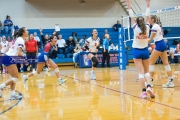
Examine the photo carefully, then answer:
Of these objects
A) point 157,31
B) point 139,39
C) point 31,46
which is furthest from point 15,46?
point 31,46

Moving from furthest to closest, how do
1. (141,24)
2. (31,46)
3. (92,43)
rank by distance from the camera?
(31,46), (92,43), (141,24)

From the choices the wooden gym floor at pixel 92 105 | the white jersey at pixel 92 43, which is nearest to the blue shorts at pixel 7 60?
the wooden gym floor at pixel 92 105

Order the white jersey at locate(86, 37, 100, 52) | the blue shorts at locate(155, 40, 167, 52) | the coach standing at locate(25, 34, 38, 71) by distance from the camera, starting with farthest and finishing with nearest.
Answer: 1. the coach standing at locate(25, 34, 38, 71)
2. the white jersey at locate(86, 37, 100, 52)
3. the blue shorts at locate(155, 40, 167, 52)

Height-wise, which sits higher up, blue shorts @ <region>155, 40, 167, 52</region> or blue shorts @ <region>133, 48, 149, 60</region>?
blue shorts @ <region>155, 40, 167, 52</region>

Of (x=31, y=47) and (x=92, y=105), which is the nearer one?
(x=92, y=105)

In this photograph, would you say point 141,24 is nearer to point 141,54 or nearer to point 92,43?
point 141,54

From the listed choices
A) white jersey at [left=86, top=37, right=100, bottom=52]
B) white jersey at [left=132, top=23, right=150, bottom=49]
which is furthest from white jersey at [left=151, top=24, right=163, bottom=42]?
white jersey at [left=86, top=37, right=100, bottom=52]

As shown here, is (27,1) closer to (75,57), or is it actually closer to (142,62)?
(75,57)

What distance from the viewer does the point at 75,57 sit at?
18.3m

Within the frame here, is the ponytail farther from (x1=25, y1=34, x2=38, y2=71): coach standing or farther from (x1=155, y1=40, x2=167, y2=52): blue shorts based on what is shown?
(x1=25, y1=34, x2=38, y2=71): coach standing

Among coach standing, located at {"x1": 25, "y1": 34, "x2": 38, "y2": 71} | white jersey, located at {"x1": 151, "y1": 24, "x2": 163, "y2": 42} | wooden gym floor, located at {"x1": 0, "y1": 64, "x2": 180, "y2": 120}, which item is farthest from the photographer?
coach standing, located at {"x1": 25, "y1": 34, "x2": 38, "y2": 71}

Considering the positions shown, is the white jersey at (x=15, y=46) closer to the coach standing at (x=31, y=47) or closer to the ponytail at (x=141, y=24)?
the ponytail at (x=141, y=24)

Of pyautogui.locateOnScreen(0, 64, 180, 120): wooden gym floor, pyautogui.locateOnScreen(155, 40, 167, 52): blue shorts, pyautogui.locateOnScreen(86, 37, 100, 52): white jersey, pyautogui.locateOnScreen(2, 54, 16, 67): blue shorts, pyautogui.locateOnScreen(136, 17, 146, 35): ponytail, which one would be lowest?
pyautogui.locateOnScreen(0, 64, 180, 120): wooden gym floor

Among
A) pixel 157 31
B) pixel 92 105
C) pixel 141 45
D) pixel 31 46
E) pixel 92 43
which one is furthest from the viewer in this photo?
pixel 31 46
